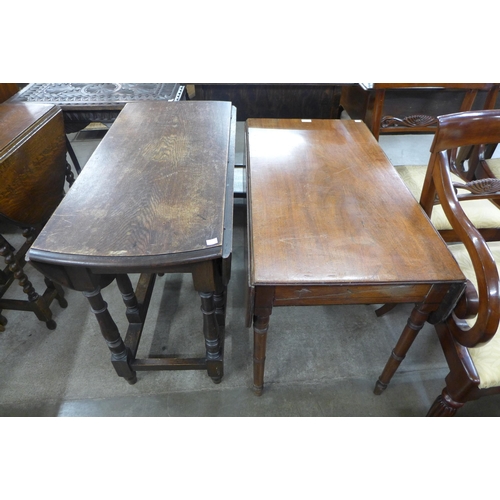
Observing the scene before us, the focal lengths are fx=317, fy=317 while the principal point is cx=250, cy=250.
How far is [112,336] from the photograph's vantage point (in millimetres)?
1181

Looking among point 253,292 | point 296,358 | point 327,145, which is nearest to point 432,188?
point 327,145

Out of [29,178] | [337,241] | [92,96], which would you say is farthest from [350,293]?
[92,96]

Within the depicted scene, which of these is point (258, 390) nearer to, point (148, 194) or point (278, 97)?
point (148, 194)

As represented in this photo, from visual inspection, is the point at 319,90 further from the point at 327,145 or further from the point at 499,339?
the point at 499,339

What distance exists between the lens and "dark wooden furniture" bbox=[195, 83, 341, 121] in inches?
94.3

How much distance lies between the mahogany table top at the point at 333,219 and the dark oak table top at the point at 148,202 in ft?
0.43

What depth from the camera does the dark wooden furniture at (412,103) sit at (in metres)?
1.61

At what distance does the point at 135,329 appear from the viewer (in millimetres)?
1461

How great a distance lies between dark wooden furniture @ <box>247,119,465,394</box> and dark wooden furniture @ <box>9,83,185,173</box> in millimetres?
998

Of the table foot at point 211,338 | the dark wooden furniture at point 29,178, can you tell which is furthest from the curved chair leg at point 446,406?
the dark wooden furniture at point 29,178

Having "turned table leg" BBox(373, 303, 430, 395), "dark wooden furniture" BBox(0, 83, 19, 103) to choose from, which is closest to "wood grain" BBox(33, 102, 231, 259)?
"turned table leg" BBox(373, 303, 430, 395)

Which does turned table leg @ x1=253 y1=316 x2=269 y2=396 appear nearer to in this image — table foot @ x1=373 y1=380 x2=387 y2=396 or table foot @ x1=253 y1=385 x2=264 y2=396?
table foot @ x1=253 y1=385 x2=264 y2=396

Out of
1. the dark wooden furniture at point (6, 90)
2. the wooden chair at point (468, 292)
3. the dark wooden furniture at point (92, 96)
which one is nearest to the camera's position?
the wooden chair at point (468, 292)

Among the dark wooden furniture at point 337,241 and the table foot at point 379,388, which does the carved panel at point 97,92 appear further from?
the table foot at point 379,388
